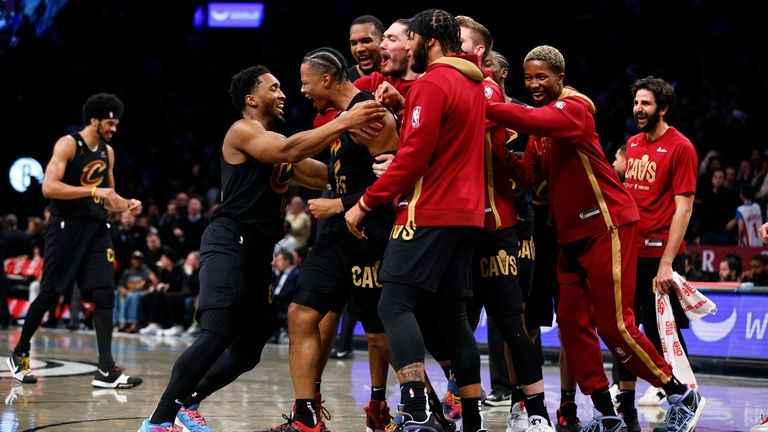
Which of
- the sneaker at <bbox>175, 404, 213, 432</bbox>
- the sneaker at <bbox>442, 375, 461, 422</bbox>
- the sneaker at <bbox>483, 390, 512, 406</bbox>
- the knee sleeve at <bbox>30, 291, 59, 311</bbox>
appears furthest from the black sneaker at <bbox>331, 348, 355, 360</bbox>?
the sneaker at <bbox>175, 404, 213, 432</bbox>

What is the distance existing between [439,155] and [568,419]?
2.22 m

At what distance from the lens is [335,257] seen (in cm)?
654

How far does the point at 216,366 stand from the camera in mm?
6777

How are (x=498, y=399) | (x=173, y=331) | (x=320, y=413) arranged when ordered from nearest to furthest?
(x=320, y=413)
(x=498, y=399)
(x=173, y=331)

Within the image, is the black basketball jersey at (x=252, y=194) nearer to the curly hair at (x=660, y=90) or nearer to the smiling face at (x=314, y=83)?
the smiling face at (x=314, y=83)

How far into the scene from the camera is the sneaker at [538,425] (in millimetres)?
6391

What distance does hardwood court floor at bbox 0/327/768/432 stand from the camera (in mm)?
7352

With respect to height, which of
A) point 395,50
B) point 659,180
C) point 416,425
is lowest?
point 416,425

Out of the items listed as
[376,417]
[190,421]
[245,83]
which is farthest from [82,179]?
[376,417]

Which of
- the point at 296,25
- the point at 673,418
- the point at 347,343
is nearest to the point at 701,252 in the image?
the point at 347,343

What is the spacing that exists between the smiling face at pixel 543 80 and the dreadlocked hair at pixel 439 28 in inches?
30.8

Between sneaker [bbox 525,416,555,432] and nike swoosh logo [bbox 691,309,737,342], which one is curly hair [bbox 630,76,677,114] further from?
nike swoosh logo [bbox 691,309,737,342]

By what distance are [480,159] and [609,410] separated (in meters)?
1.78

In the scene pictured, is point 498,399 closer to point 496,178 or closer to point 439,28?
point 496,178
